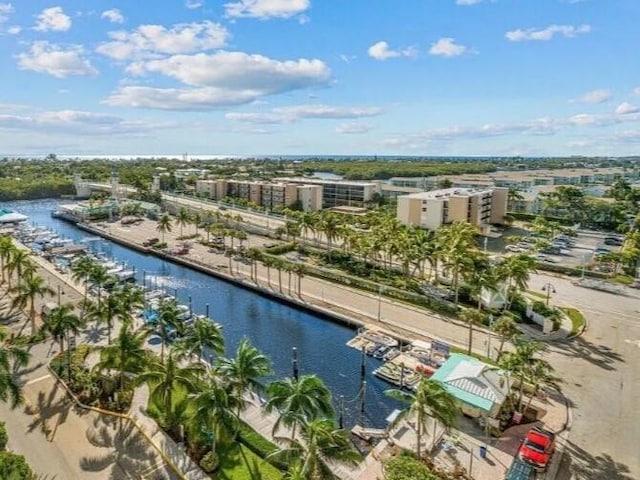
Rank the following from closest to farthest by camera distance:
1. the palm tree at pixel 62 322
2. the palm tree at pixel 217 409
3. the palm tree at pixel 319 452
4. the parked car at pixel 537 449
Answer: the palm tree at pixel 319 452, the palm tree at pixel 217 409, the parked car at pixel 537 449, the palm tree at pixel 62 322

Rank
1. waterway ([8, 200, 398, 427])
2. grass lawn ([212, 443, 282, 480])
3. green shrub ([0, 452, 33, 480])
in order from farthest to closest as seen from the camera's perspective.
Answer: waterway ([8, 200, 398, 427]) < grass lawn ([212, 443, 282, 480]) < green shrub ([0, 452, 33, 480])

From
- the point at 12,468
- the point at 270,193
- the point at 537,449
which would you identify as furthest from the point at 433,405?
the point at 270,193

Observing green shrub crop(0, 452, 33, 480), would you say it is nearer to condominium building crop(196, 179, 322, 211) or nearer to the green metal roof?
A: the green metal roof

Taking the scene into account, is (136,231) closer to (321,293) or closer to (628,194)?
(321,293)

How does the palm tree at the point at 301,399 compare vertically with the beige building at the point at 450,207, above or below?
below

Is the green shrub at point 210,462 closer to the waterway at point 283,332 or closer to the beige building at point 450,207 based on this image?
the waterway at point 283,332

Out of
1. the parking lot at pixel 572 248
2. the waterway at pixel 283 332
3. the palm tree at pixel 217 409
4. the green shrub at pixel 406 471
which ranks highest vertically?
the palm tree at pixel 217 409

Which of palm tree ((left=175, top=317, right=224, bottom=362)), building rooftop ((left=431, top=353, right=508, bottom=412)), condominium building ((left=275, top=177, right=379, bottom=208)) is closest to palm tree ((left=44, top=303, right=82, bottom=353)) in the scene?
palm tree ((left=175, top=317, right=224, bottom=362))

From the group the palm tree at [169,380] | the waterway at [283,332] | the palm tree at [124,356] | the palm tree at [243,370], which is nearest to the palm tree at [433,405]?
the waterway at [283,332]
